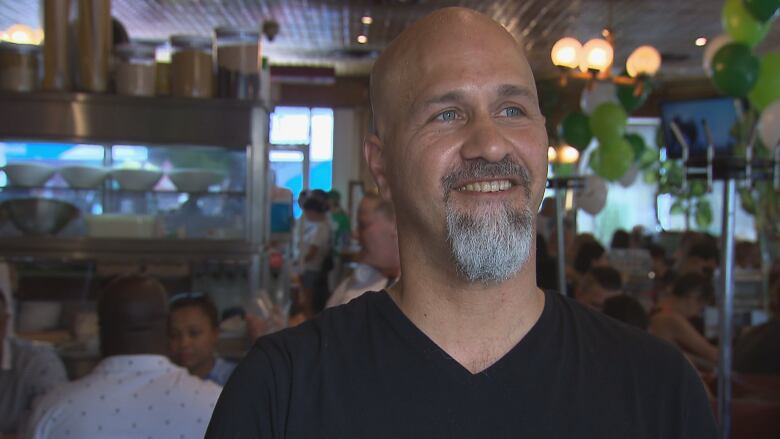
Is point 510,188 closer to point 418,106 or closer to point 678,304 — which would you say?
point 418,106

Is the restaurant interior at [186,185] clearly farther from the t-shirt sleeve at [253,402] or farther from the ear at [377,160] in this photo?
the t-shirt sleeve at [253,402]

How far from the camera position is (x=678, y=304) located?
16.2ft

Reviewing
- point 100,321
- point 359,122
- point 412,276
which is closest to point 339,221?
point 359,122

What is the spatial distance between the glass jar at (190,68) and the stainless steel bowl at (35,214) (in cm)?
74

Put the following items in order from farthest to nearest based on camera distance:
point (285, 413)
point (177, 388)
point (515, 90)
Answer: point (177, 388), point (515, 90), point (285, 413)

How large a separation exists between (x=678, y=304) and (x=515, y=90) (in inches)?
162

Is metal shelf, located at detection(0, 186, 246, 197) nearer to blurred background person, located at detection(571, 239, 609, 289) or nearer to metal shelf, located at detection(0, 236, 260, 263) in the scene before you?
metal shelf, located at detection(0, 236, 260, 263)

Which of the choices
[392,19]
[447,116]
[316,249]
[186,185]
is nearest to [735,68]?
[186,185]

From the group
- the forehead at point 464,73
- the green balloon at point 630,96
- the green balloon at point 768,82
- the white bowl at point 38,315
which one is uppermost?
the green balloon at point 630,96

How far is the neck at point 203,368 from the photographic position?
9.46 ft

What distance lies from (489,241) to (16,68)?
3.11m

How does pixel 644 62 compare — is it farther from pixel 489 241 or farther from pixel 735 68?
pixel 489 241

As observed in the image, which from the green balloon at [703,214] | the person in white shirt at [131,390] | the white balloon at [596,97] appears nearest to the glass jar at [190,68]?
the person in white shirt at [131,390]

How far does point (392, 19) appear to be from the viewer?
9.74 metres
